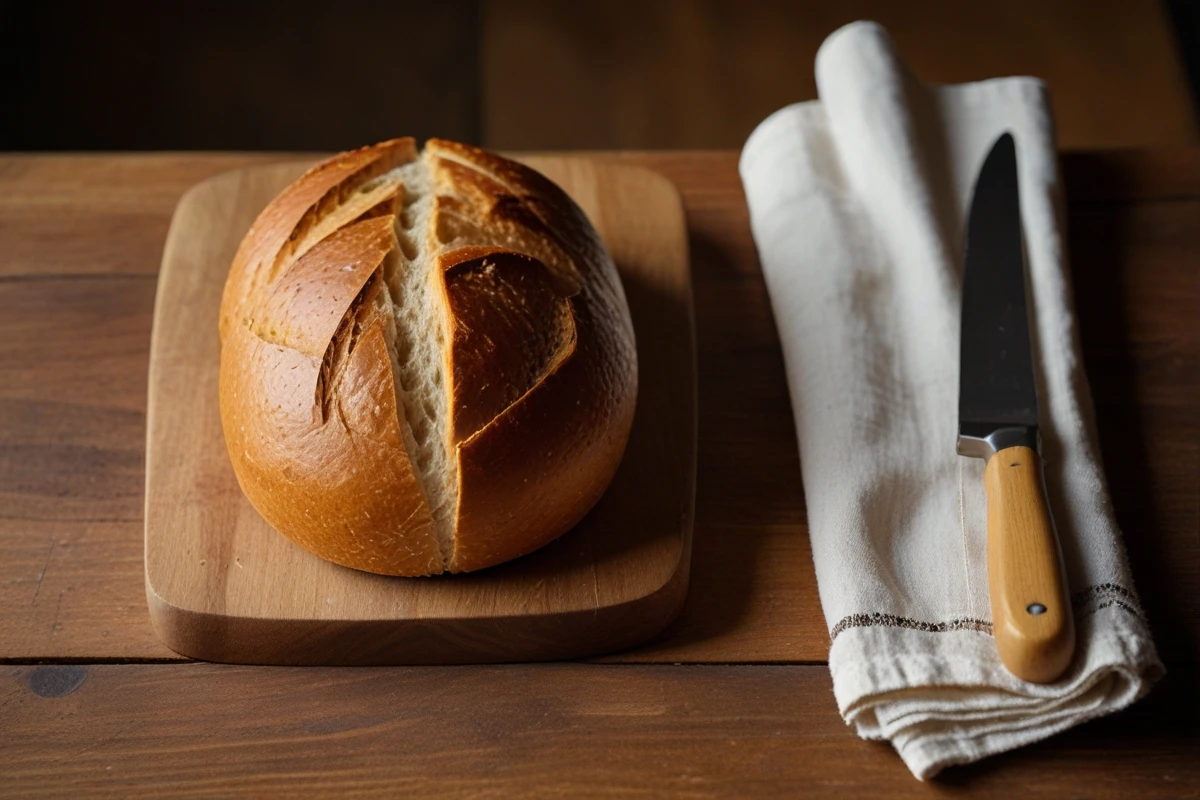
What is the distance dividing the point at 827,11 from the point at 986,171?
1.31 metres

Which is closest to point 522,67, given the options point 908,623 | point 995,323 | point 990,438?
point 995,323

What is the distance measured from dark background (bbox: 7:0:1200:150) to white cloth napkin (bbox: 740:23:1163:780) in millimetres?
905

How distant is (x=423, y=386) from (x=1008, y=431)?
58cm

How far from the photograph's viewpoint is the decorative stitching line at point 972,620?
42.8 inches

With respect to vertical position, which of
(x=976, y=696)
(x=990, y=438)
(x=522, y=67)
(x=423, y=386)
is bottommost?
(x=976, y=696)

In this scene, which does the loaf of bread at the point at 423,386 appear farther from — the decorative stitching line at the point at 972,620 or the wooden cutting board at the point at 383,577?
the decorative stitching line at the point at 972,620

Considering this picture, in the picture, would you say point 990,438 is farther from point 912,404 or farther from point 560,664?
point 560,664

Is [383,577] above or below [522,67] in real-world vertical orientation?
below

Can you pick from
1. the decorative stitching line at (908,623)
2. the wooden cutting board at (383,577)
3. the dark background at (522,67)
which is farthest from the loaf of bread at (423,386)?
the dark background at (522,67)

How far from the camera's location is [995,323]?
4.27 ft

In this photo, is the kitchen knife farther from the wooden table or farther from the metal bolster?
the wooden table

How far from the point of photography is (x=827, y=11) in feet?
8.57

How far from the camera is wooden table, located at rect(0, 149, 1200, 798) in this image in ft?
3.41

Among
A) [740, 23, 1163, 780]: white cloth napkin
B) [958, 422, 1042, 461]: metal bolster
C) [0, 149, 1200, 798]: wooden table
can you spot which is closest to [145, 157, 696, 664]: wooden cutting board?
[0, 149, 1200, 798]: wooden table
